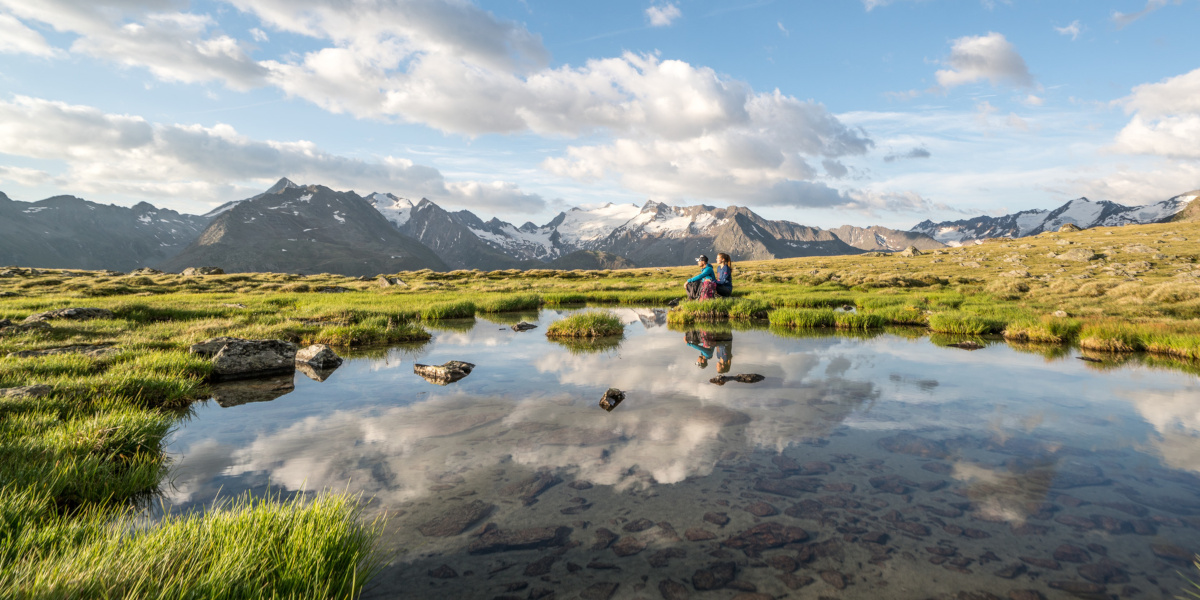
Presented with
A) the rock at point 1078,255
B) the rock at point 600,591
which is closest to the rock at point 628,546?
the rock at point 600,591

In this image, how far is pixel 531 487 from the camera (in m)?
6.84

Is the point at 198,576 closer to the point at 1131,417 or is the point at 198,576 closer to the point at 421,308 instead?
the point at 1131,417

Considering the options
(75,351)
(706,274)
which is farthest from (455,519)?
(706,274)

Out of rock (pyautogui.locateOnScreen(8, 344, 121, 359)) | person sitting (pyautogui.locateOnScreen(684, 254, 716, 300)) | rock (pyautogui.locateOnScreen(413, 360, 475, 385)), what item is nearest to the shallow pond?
rock (pyautogui.locateOnScreen(413, 360, 475, 385))

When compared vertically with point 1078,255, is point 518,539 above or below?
below

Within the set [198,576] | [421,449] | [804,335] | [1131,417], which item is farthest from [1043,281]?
[198,576]

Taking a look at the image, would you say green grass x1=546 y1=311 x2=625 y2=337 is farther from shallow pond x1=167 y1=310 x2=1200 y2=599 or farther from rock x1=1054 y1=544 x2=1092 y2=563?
rock x1=1054 y1=544 x2=1092 y2=563

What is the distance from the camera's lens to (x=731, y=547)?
17.6ft

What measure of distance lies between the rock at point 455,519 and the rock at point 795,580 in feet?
11.1

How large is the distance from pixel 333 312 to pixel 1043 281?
182ft

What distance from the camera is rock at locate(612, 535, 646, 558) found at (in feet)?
17.4

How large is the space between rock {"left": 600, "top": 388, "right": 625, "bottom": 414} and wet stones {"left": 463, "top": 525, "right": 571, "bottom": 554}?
4.95 metres

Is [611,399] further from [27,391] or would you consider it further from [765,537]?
[27,391]

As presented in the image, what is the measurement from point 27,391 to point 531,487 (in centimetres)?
949
